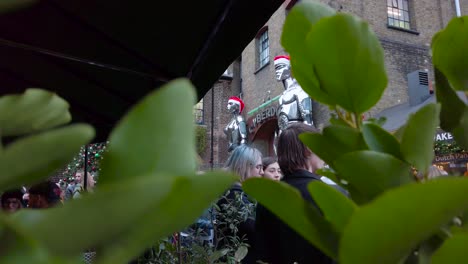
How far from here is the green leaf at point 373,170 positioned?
34cm

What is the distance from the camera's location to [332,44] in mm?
327

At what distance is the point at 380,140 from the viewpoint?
0.38 metres

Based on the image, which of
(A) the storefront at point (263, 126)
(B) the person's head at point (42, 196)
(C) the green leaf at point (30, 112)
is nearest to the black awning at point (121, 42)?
(B) the person's head at point (42, 196)

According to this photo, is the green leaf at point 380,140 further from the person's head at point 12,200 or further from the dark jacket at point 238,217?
the person's head at point 12,200

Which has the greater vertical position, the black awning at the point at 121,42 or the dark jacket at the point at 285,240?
the black awning at the point at 121,42

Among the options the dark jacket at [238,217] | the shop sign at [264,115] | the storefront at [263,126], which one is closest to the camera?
the dark jacket at [238,217]

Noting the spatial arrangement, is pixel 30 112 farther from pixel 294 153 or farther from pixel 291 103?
pixel 291 103

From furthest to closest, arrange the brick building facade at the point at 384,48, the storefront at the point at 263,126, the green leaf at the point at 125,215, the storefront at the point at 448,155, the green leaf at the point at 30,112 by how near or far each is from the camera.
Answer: the storefront at the point at 263,126, the brick building facade at the point at 384,48, the storefront at the point at 448,155, the green leaf at the point at 30,112, the green leaf at the point at 125,215

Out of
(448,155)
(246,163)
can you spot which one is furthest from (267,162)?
(448,155)

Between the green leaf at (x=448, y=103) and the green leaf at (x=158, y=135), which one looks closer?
the green leaf at (x=158, y=135)

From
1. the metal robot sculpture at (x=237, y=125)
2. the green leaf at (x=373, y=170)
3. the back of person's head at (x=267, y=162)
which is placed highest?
the metal robot sculpture at (x=237, y=125)

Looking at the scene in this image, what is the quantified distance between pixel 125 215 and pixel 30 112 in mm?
202

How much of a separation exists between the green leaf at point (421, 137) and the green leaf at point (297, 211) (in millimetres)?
97

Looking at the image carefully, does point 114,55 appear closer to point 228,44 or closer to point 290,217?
point 228,44
